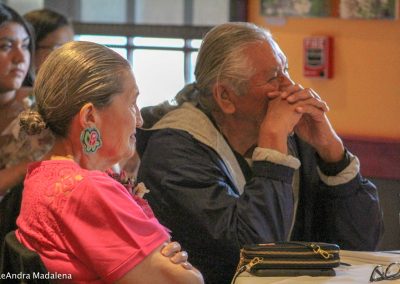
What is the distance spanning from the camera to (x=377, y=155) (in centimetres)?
386

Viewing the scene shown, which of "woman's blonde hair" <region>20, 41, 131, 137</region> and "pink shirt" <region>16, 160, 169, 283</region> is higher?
"woman's blonde hair" <region>20, 41, 131, 137</region>

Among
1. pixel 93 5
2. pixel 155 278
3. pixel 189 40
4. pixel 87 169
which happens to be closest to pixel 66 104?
pixel 87 169

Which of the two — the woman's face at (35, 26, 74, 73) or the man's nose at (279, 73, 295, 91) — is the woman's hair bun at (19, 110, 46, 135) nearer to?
the man's nose at (279, 73, 295, 91)

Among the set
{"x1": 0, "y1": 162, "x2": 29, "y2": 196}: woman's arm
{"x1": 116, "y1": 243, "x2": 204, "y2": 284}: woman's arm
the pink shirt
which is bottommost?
{"x1": 0, "y1": 162, "x2": 29, "y2": 196}: woman's arm

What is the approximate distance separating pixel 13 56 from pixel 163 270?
2.31m

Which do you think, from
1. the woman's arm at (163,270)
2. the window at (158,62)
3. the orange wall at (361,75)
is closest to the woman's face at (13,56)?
the window at (158,62)

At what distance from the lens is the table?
200cm

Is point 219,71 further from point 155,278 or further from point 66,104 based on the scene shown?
point 155,278

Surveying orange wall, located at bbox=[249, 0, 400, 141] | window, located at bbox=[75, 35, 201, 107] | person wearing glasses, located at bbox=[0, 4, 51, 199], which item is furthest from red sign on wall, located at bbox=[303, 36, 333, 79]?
person wearing glasses, located at bbox=[0, 4, 51, 199]

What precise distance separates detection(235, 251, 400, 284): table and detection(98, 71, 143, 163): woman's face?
15.2 inches

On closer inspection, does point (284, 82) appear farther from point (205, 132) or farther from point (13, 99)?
point (13, 99)

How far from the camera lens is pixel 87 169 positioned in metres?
2.00

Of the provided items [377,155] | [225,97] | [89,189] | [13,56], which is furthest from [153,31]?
[89,189]

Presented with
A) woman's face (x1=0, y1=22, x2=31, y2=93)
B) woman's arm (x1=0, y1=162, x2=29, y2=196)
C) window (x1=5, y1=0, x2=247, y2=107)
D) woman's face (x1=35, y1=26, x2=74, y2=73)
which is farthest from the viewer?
window (x1=5, y1=0, x2=247, y2=107)
